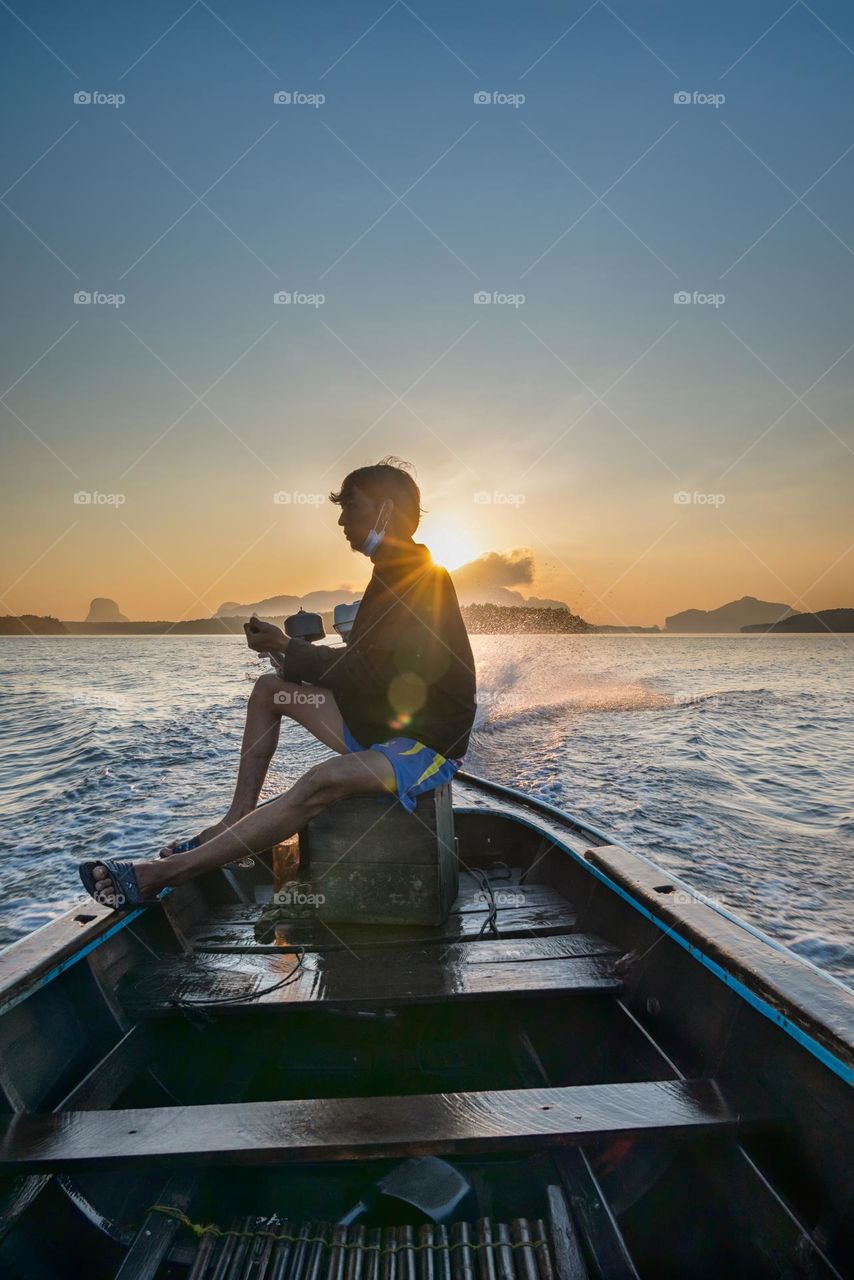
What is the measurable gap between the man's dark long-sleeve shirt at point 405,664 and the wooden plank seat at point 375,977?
95 cm

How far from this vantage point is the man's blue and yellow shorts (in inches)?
124

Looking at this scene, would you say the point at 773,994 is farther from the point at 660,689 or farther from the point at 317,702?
the point at 660,689

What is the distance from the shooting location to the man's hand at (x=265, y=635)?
11.3 feet

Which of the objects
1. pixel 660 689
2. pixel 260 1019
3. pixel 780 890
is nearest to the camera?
pixel 260 1019

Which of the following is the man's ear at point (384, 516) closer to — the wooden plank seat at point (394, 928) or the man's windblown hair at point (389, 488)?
the man's windblown hair at point (389, 488)

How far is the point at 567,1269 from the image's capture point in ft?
5.78

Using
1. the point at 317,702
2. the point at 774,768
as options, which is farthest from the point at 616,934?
the point at 774,768

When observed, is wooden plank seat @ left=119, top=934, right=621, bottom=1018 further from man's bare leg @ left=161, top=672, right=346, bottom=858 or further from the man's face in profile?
the man's face in profile

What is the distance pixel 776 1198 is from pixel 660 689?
34500mm

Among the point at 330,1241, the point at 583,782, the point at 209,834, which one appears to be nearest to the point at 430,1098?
the point at 330,1241

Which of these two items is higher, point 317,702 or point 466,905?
point 317,702

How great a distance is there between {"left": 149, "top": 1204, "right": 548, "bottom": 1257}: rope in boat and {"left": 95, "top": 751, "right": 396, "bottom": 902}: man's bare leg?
52.7 inches

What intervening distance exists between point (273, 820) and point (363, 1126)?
1379 mm

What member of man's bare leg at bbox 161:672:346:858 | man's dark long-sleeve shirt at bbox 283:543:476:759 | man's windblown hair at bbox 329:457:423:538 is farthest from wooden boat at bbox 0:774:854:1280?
man's windblown hair at bbox 329:457:423:538
